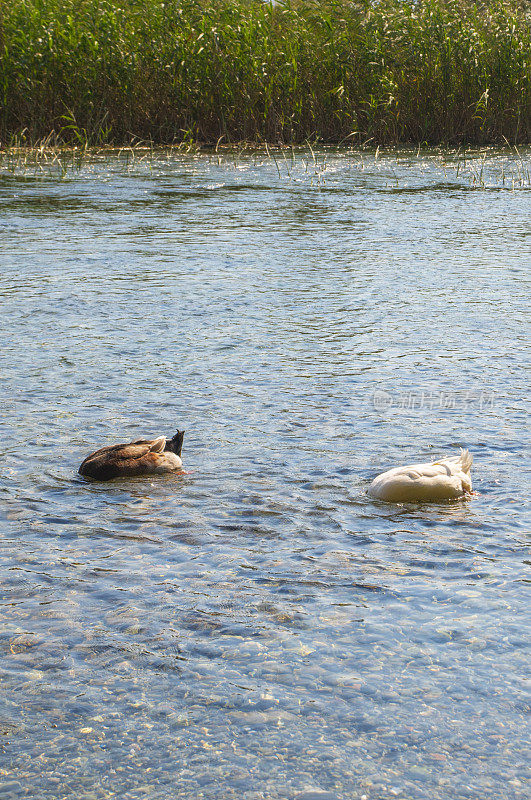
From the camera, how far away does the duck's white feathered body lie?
491cm

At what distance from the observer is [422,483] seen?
4.96m

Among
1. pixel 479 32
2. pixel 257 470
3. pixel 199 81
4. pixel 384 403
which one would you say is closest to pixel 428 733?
pixel 257 470

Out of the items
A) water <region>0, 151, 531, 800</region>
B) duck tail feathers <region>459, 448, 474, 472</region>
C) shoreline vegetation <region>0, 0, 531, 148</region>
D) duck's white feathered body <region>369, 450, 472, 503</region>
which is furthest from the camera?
shoreline vegetation <region>0, 0, 531, 148</region>

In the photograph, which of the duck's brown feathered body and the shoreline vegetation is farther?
the shoreline vegetation

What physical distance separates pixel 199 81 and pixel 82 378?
1399cm

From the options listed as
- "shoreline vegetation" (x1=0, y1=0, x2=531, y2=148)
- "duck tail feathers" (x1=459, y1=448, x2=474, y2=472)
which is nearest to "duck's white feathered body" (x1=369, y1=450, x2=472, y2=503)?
"duck tail feathers" (x1=459, y1=448, x2=474, y2=472)

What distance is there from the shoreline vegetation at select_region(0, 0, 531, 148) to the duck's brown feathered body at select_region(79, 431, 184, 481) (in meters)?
14.9

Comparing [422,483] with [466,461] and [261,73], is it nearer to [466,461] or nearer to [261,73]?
[466,461]

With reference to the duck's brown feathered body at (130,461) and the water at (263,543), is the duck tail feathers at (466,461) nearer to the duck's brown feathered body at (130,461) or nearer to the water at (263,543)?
the water at (263,543)

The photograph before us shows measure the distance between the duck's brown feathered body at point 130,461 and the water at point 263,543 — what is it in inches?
2.9

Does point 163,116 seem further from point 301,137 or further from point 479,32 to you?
point 479,32

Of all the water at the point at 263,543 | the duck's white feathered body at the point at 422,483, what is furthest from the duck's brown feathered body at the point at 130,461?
the duck's white feathered body at the point at 422,483

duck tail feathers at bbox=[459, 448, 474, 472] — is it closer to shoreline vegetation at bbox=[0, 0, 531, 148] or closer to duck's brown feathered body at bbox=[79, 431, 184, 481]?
duck's brown feathered body at bbox=[79, 431, 184, 481]

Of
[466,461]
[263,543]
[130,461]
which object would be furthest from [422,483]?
[130,461]
